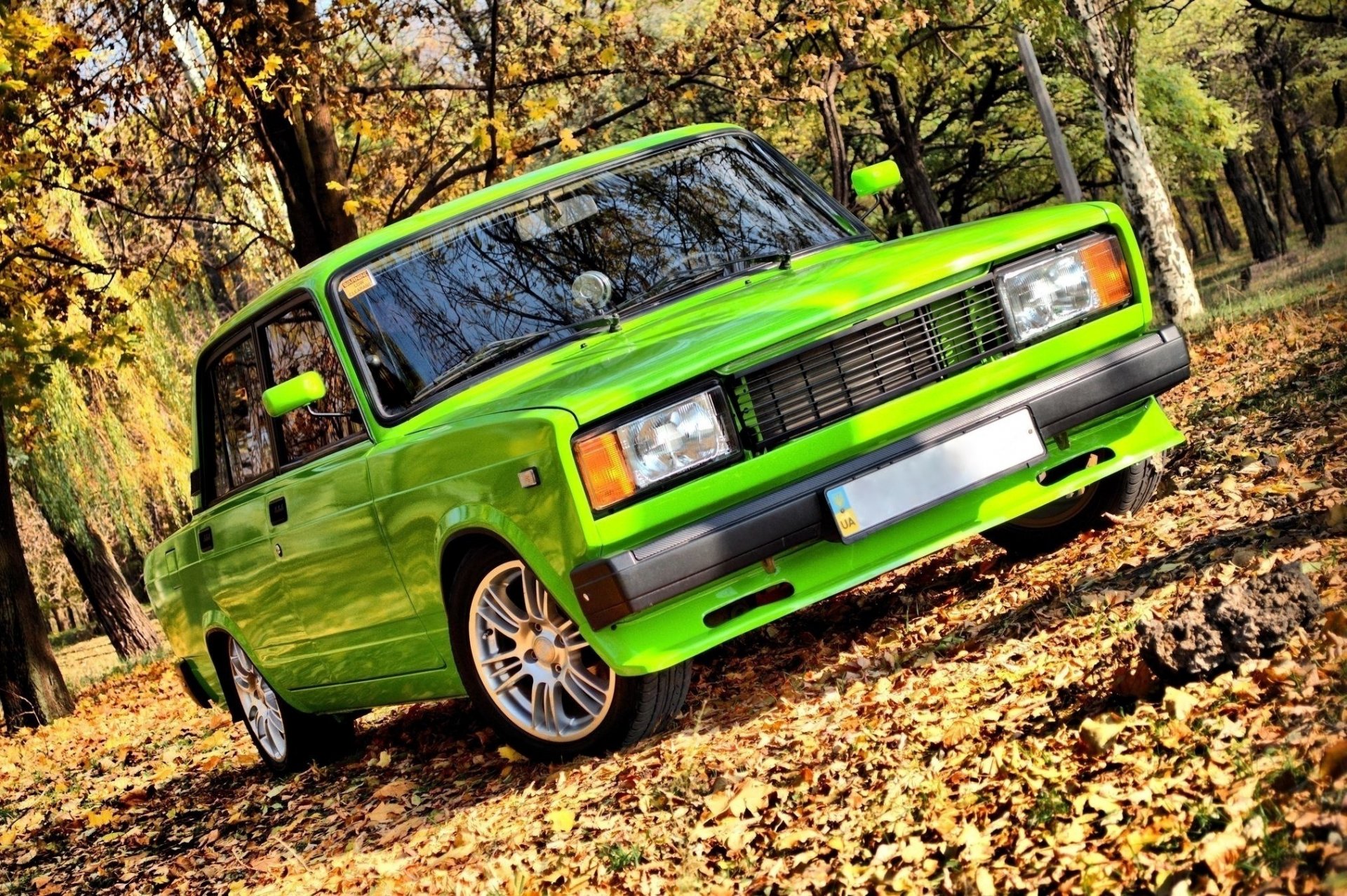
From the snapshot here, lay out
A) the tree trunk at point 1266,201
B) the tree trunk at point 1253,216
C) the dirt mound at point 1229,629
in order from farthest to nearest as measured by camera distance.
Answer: the tree trunk at point 1266,201 < the tree trunk at point 1253,216 < the dirt mound at point 1229,629

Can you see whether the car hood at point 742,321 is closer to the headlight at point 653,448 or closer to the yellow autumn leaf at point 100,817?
the headlight at point 653,448

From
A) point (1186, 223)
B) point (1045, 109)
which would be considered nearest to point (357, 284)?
point (1045, 109)

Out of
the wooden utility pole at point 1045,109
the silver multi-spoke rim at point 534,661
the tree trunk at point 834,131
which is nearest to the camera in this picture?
the silver multi-spoke rim at point 534,661

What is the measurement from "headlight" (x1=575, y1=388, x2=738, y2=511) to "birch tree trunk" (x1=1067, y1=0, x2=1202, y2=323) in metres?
12.5

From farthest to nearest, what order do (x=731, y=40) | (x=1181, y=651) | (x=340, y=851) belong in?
(x=731, y=40) → (x=340, y=851) → (x=1181, y=651)

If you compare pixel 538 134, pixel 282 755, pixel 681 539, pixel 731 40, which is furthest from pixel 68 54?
pixel 681 539

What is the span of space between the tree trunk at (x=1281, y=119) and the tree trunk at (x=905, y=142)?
13.9m

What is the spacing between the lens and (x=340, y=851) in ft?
17.7

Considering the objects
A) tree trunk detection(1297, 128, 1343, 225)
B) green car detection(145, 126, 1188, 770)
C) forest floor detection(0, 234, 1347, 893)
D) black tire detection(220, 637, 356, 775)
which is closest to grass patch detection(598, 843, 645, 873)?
forest floor detection(0, 234, 1347, 893)

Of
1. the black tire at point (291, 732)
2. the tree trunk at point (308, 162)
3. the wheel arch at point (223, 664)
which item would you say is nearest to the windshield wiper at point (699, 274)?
the black tire at point (291, 732)

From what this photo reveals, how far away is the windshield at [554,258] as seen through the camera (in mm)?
5484

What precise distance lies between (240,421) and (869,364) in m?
3.18

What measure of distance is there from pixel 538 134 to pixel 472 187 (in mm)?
3399

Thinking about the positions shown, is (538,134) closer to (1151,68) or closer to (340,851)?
(340,851)
